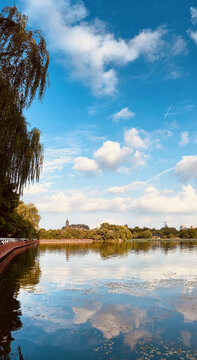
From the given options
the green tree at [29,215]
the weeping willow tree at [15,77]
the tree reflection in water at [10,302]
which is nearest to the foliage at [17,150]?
the weeping willow tree at [15,77]

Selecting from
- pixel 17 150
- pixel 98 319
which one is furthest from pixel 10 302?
pixel 17 150

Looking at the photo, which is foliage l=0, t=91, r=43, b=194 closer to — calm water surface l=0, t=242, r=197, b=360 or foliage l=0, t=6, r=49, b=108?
foliage l=0, t=6, r=49, b=108

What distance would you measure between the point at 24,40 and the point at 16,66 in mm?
931

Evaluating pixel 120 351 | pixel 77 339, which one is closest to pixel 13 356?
pixel 77 339

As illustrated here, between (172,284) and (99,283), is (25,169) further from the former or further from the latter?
(172,284)

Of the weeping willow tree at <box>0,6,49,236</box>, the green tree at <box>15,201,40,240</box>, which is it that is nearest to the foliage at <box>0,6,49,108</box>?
the weeping willow tree at <box>0,6,49,236</box>

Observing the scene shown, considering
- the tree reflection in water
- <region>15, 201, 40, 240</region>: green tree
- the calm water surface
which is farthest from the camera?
<region>15, 201, 40, 240</region>: green tree

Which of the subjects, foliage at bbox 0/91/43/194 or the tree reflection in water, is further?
foliage at bbox 0/91/43/194

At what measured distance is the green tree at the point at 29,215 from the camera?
56.8 m

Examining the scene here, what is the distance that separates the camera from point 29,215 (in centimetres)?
5900

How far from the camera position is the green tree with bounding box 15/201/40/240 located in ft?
186

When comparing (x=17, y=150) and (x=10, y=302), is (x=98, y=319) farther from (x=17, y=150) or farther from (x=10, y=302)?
(x=17, y=150)

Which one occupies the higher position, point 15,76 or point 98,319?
point 15,76

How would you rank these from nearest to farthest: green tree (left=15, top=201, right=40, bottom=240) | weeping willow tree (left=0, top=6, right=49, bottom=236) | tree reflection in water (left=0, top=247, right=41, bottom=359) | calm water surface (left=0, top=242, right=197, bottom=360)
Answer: calm water surface (left=0, top=242, right=197, bottom=360)
tree reflection in water (left=0, top=247, right=41, bottom=359)
weeping willow tree (left=0, top=6, right=49, bottom=236)
green tree (left=15, top=201, right=40, bottom=240)
